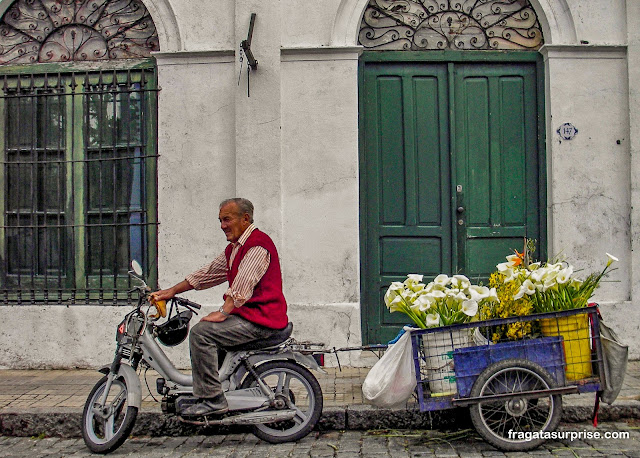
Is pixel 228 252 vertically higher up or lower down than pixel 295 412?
higher up

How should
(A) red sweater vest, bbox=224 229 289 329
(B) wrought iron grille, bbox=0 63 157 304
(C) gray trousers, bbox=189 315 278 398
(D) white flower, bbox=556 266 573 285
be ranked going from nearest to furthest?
(D) white flower, bbox=556 266 573 285 < (C) gray trousers, bbox=189 315 278 398 < (A) red sweater vest, bbox=224 229 289 329 < (B) wrought iron grille, bbox=0 63 157 304

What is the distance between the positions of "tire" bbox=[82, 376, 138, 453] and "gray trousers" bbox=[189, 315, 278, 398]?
498 mm

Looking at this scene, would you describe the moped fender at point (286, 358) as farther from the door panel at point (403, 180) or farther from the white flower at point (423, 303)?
the door panel at point (403, 180)

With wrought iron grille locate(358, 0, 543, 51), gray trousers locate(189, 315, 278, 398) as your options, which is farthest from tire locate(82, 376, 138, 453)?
wrought iron grille locate(358, 0, 543, 51)

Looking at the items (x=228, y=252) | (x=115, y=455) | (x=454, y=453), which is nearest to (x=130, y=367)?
(x=115, y=455)

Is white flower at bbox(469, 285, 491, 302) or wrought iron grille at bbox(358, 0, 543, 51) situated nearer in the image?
white flower at bbox(469, 285, 491, 302)

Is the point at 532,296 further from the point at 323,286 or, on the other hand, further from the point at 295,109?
the point at 295,109

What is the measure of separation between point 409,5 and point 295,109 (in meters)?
1.63

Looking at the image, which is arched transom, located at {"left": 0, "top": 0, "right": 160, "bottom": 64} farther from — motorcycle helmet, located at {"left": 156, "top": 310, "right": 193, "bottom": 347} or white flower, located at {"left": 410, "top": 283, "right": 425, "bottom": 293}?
white flower, located at {"left": 410, "top": 283, "right": 425, "bottom": 293}

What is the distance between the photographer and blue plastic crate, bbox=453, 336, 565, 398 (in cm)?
500

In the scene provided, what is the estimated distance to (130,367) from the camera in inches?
209

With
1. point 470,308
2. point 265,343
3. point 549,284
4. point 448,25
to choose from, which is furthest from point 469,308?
point 448,25

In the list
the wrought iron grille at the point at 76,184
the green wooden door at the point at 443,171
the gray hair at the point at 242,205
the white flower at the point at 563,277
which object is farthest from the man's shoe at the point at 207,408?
the wrought iron grille at the point at 76,184

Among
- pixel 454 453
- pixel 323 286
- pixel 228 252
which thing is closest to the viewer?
pixel 454 453
